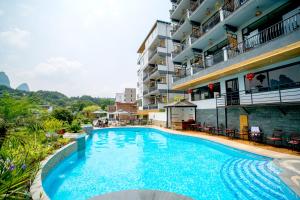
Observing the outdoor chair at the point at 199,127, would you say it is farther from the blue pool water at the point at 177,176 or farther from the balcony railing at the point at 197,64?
the blue pool water at the point at 177,176

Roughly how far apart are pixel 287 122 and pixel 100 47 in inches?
865

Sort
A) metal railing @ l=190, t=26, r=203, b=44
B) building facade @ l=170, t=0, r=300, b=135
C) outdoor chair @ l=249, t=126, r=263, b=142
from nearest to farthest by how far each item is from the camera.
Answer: building facade @ l=170, t=0, r=300, b=135
outdoor chair @ l=249, t=126, r=263, b=142
metal railing @ l=190, t=26, r=203, b=44

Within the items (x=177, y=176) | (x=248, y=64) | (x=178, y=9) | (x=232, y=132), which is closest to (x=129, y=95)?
(x=178, y=9)

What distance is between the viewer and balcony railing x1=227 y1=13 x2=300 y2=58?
904cm

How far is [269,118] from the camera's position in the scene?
411 inches

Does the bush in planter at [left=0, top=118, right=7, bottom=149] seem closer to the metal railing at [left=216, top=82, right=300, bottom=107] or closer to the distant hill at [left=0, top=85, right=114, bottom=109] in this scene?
the metal railing at [left=216, top=82, right=300, bottom=107]

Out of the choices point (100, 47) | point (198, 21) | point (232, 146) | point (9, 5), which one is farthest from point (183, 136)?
point (100, 47)

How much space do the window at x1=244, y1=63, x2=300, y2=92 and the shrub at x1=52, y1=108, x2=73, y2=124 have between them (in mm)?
17040

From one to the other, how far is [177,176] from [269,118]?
26.3 feet

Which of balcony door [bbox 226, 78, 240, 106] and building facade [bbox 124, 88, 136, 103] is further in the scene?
building facade [bbox 124, 88, 136, 103]

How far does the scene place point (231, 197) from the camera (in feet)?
16.0

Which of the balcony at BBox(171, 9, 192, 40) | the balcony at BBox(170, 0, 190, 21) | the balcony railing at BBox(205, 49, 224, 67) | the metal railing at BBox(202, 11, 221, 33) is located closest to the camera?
the balcony railing at BBox(205, 49, 224, 67)

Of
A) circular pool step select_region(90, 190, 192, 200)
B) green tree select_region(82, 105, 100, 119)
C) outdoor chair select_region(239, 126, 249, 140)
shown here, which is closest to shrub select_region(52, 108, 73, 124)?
circular pool step select_region(90, 190, 192, 200)

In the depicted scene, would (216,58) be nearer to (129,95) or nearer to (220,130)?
(220,130)
